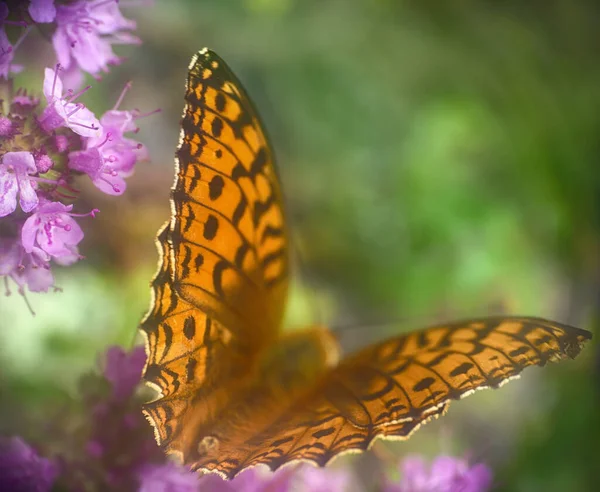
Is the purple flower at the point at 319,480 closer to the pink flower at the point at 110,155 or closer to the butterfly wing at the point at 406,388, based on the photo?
the butterfly wing at the point at 406,388

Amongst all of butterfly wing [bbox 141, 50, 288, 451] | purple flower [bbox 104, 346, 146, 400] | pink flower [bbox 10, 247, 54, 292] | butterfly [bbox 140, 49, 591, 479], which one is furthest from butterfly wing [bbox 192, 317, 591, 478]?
pink flower [bbox 10, 247, 54, 292]

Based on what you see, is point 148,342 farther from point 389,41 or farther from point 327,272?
point 389,41

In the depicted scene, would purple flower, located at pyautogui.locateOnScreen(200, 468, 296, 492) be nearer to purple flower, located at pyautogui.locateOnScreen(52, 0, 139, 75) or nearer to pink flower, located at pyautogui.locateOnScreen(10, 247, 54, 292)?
pink flower, located at pyautogui.locateOnScreen(10, 247, 54, 292)

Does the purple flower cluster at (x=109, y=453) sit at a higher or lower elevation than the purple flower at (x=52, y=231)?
lower

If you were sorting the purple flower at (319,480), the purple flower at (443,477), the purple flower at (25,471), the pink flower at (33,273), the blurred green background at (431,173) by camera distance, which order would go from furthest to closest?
the blurred green background at (431,173) → the purple flower at (319,480) → the purple flower at (443,477) → the purple flower at (25,471) → the pink flower at (33,273)

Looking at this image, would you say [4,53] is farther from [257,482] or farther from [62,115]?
[257,482]

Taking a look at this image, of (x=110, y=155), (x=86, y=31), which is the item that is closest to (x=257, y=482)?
(x=110, y=155)

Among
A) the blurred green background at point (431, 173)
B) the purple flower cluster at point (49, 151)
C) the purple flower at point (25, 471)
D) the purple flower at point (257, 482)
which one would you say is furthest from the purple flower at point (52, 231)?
the blurred green background at point (431, 173)
